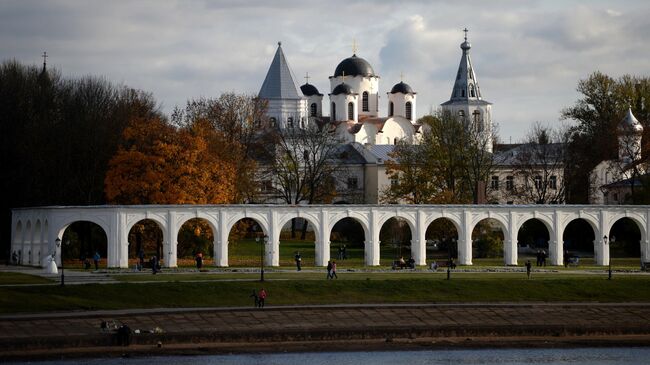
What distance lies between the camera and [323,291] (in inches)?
2350

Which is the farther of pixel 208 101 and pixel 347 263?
pixel 208 101

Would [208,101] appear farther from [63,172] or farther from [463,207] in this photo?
[463,207]

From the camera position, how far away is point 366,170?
124562mm

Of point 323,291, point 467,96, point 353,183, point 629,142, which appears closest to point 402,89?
point 467,96

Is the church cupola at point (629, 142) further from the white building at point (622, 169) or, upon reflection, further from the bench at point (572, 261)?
the bench at point (572, 261)

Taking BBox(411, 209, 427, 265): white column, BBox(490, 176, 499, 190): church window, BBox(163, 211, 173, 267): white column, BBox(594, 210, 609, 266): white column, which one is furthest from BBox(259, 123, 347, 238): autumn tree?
BBox(163, 211, 173, 267): white column

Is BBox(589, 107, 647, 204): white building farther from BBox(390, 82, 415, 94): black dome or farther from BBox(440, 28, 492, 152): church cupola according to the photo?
BBox(390, 82, 415, 94): black dome

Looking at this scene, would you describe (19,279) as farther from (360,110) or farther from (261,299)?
(360,110)

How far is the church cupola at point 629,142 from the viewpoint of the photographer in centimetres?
10331

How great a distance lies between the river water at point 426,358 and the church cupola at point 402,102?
3715 inches

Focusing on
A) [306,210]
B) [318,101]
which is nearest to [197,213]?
[306,210]

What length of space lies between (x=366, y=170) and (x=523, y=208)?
160 ft

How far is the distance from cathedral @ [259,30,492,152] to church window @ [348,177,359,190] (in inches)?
275

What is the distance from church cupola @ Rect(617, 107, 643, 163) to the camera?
103312mm
